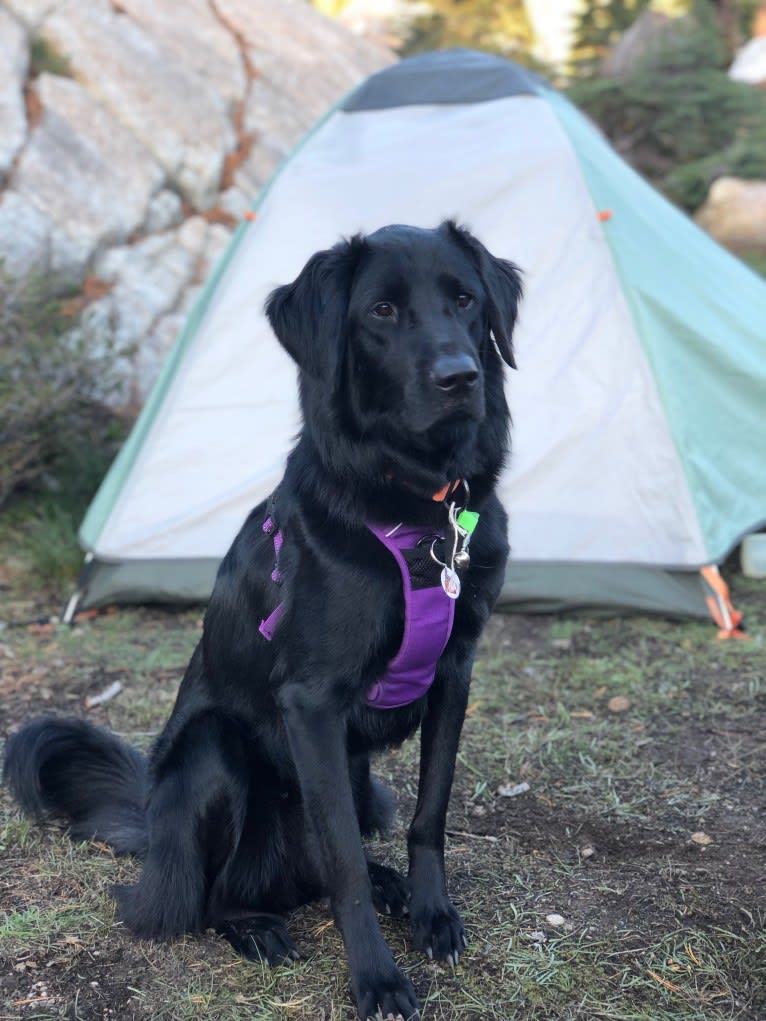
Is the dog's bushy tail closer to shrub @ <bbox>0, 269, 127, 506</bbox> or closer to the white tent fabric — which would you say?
the white tent fabric

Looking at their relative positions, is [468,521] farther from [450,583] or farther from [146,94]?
[146,94]

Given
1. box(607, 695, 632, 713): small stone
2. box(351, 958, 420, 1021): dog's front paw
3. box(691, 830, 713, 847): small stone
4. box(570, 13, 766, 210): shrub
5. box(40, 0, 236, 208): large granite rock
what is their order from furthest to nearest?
box(570, 13, 766, 210): shrub → box(40, 0, 236, 208): large granite rock → box(607, 695, 632, 713): small stone → box(691, 830, 713, 847): small stone → box(351, 958, 420, 1021): dog's front paw

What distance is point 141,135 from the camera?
324 inches

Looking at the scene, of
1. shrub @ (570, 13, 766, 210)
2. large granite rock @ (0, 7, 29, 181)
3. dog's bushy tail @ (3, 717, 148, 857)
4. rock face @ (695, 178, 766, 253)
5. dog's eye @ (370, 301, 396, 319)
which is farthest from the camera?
shrub @ (570, 13, 766, 210)

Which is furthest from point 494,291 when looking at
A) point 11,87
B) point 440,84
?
point 11,87

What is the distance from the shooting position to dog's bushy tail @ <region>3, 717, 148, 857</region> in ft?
8.64

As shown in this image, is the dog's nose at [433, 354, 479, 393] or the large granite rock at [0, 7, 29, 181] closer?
the dog's nose at [433, 354, 479, 393]

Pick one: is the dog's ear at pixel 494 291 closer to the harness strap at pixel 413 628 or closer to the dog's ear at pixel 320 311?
the dog's ear at pixel 320 311

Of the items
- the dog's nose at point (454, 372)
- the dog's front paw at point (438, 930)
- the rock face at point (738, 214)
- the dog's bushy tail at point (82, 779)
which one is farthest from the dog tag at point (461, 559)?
the rock face at point (738, 214)

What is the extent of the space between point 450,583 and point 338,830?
1.80 ft

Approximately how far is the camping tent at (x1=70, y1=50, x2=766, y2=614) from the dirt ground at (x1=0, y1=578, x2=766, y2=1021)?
42 centimetres

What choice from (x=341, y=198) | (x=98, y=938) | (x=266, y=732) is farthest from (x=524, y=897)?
(x=341, y=198)

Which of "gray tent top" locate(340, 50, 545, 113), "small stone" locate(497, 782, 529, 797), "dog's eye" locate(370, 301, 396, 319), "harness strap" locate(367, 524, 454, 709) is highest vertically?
"gray tent top" locate(340, 50, 545, 113)

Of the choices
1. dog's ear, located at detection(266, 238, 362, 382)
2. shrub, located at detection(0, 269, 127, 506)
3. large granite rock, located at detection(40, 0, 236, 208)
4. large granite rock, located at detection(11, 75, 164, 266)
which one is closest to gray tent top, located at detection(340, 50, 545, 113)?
shrub, located at detection(0, 269, 127, 506)
